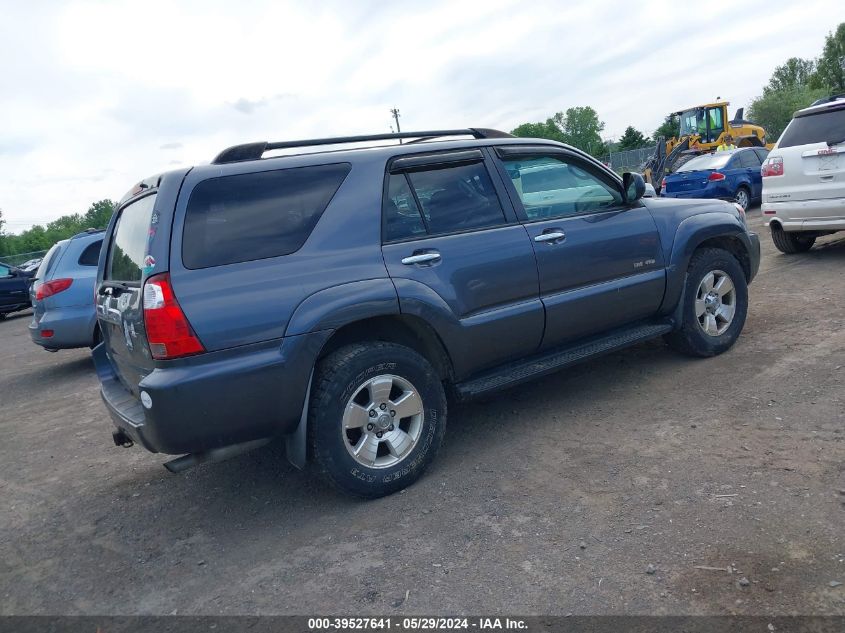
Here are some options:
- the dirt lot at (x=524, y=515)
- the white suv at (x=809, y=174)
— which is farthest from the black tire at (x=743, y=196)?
the dirt lot at (x=524, y=515)

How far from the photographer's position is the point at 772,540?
112 inches

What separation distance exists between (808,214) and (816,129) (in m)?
1.03

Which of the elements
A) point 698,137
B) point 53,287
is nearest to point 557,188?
point 53,287

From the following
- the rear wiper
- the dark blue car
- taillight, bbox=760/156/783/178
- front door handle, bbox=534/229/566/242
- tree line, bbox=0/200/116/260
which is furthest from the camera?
tree line, bbox=0/200/116/260

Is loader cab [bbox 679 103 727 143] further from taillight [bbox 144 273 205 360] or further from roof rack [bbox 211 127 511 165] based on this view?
taillight [bbox 144 273 205 360]

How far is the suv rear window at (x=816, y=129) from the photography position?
7939 millimetres

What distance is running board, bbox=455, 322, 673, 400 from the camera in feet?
13.4

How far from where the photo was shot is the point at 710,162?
15.9 meters

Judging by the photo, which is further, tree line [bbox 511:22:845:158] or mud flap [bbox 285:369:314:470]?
tree line [bbox 511:22:845:158]

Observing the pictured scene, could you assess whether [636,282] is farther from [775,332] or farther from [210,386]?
[210,386]

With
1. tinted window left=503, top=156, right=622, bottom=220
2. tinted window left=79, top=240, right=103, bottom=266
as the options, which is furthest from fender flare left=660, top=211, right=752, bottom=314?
tinted window left=79, top=240, right=103, bottom=266

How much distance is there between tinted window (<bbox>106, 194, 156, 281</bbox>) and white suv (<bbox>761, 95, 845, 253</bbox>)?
7.50 meters

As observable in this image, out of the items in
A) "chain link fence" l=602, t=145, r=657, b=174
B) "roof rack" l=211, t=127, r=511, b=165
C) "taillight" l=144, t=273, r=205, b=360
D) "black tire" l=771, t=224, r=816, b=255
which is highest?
"chain link fence" l=602, t=145, r=657, b=174

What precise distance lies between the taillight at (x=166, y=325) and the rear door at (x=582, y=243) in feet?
7.09
